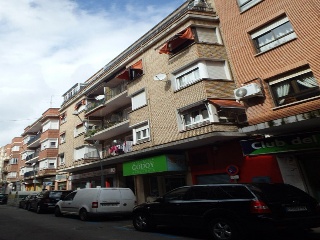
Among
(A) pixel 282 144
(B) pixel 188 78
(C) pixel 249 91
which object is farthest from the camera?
(B) pixel 188 78

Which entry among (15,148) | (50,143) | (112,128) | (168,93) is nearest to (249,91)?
(168,93)

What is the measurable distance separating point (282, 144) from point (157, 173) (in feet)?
29.8

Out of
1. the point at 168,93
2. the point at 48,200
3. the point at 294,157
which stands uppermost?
the point at 168,93

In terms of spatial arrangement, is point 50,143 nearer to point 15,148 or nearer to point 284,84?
point 15,148

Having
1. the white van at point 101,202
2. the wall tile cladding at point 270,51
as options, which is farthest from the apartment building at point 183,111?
the white van at point 101,202

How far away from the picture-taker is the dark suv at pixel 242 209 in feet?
19.7

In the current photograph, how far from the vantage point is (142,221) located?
9.00 metres

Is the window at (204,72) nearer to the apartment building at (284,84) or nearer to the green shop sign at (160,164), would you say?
the apartment building at (284,84)

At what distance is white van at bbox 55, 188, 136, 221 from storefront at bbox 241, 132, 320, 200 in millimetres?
6347

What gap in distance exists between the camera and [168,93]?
16.3 meters

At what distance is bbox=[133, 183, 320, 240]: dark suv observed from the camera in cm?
599

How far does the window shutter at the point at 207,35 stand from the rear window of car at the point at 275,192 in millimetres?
10962

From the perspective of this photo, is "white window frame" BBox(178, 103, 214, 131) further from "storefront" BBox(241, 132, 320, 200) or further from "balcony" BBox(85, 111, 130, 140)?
"balcony" BBox(85, 111, 130, 140)

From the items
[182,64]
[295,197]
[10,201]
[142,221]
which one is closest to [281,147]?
[295,197]
